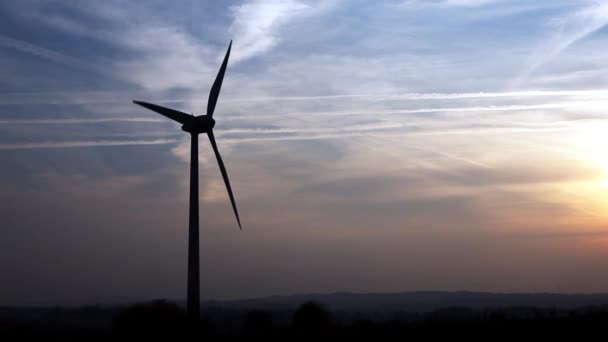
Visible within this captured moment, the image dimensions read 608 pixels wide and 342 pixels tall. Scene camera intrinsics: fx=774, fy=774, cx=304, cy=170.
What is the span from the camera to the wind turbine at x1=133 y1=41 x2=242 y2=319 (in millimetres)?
54344

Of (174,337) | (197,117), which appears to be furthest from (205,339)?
(197,117)

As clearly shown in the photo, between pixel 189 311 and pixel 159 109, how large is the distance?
1536cm

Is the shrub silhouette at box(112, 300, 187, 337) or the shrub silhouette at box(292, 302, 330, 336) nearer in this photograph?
the shrub silhouette at box(112, 300, 187, 337)

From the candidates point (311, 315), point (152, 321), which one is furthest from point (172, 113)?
point (311, 315)

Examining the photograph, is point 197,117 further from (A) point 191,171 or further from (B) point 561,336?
(B) point 561,336

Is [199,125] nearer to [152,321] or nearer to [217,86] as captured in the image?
[217,86]

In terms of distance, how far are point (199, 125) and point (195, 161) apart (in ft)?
8.99

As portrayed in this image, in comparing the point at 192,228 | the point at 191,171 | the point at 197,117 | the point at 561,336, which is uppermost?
the point at 197,117

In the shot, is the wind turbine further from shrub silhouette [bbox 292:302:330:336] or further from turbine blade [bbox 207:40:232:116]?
shrub silhouette [bbox 292:302:330:336]

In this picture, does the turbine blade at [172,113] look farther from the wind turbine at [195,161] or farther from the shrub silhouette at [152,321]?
the shrub silhouette at [152,321]

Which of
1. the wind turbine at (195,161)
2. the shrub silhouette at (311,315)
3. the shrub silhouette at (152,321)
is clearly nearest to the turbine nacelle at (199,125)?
the wind turbine at (195,161)

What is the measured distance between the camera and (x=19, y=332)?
55.0 meters

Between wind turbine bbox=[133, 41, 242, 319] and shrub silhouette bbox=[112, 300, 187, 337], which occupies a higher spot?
wind turbine bbox=[133, 41, 242, 319]

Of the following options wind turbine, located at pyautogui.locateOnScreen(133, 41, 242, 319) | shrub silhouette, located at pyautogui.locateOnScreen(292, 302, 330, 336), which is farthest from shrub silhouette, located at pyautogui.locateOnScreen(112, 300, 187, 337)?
shrub silhouette, located at pyautogui.locateOnScreen(292, 302, 330, 336)
